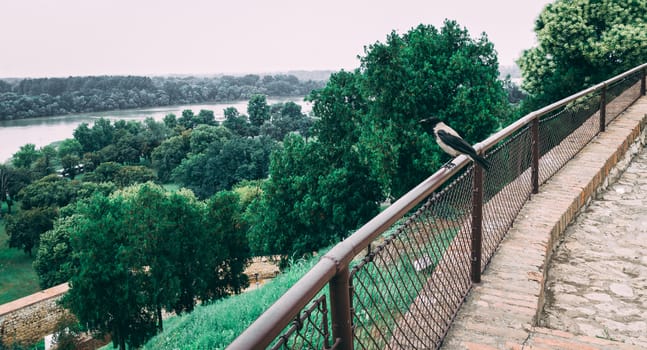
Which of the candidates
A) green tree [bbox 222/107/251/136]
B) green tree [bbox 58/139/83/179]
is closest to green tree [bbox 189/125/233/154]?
green tree [bbox 222/107/251/136]

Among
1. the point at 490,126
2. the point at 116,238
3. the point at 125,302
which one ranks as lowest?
the point at 125,302

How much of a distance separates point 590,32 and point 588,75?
75.8 inches

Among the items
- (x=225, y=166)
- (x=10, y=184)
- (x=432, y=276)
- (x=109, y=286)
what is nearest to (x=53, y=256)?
(x=109, y=286)

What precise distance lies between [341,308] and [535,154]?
4.27 metres

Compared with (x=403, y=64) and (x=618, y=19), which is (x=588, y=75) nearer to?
(x=618, y=19)

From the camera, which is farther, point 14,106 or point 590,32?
point 14,106

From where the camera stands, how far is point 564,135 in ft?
21.6

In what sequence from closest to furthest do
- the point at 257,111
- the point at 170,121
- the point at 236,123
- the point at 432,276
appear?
the point at 432,276 < the point at 236,123 < the point at 257,111 < the point at 170,121

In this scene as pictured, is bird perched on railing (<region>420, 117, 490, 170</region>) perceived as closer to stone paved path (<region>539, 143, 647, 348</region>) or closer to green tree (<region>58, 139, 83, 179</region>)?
stone paved path (<region>539, 143, 647, 348</region>)

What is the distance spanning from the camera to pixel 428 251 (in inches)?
130

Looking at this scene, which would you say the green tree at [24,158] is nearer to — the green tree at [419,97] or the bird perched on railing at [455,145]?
the green tree at [419,97]

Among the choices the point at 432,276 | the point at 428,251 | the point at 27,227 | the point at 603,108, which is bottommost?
the point at 27,227

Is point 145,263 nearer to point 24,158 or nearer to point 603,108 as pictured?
point 603,108

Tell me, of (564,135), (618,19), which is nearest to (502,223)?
(564,135)
